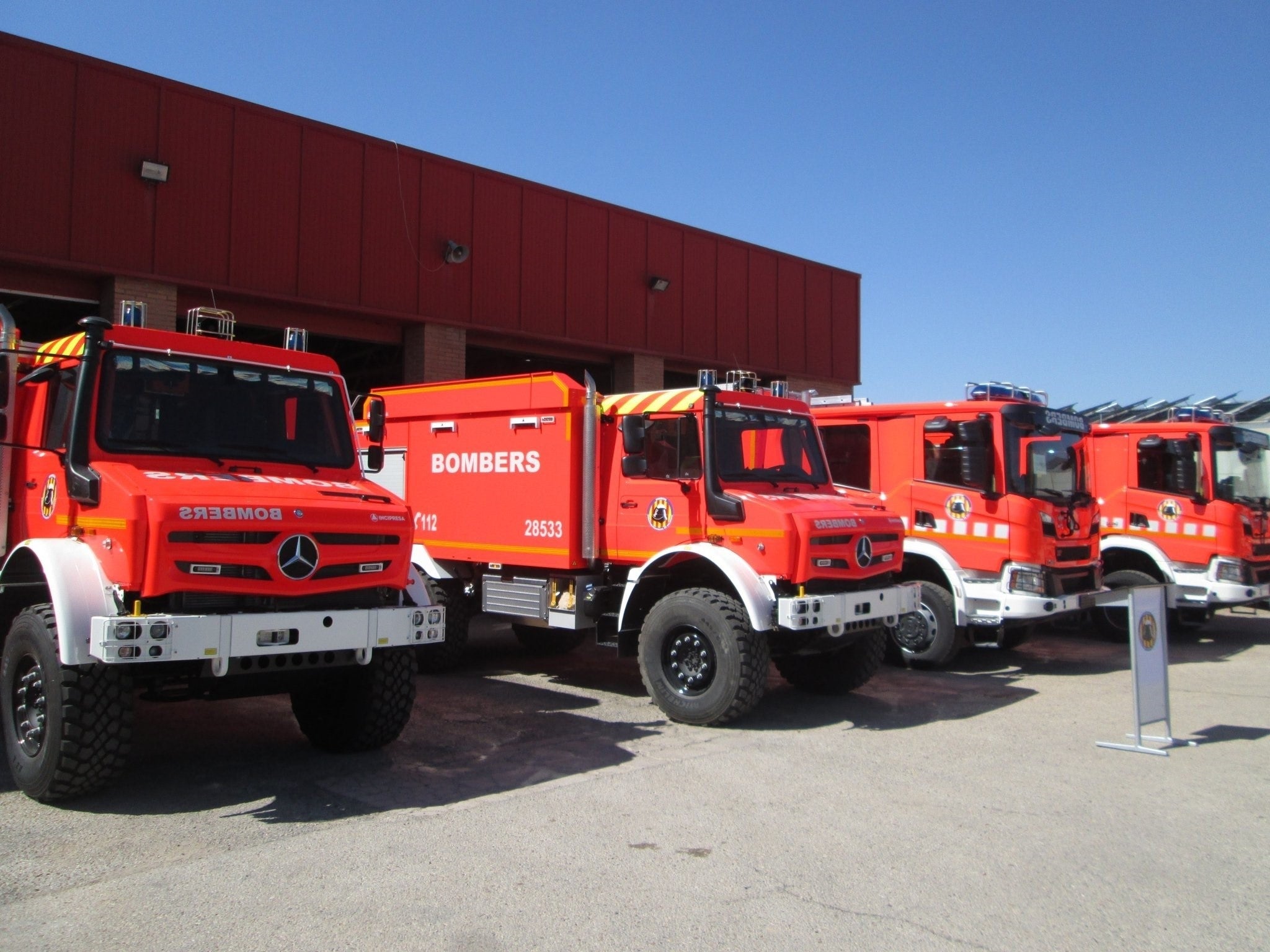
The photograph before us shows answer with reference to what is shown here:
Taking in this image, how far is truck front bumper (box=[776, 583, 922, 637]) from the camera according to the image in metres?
7.56

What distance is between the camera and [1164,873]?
4812 mm

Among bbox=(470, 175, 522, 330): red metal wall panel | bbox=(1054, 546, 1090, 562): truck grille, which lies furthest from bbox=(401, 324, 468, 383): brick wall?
bbox=(1054, 546, 1090, 562): truck grille

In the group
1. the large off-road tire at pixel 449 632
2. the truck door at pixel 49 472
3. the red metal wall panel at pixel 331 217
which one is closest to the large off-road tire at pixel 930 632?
the large off-road tire at pixel 449 632

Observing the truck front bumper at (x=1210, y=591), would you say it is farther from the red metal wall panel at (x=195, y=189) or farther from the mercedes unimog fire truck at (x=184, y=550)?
the red metal wall panel at (x=195, y=189)

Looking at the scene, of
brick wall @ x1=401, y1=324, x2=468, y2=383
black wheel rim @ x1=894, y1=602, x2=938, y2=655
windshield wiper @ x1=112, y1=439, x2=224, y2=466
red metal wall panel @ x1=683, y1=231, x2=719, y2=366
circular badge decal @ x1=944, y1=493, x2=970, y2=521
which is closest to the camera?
windshield wiper @ x1=112, y1=439, x2=224, y2=466

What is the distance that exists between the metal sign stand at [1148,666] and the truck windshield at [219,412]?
564cm

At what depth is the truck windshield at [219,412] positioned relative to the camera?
612 cm

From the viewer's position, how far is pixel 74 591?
535cm

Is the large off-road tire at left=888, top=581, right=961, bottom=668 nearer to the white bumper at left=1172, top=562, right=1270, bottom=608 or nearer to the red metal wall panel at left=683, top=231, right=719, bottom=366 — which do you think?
the white bumper at left=1172, top=562, right=1270, bottom=608

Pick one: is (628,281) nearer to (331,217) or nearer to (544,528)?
(331,217)

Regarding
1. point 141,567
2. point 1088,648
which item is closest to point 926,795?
point 141,567

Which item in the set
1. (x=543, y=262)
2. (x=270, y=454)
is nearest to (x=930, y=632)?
(x=270, y=454)

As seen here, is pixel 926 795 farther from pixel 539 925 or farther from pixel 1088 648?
pixel 1088 648

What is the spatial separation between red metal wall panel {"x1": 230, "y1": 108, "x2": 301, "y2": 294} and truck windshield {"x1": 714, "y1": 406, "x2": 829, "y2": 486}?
24.9 ft
